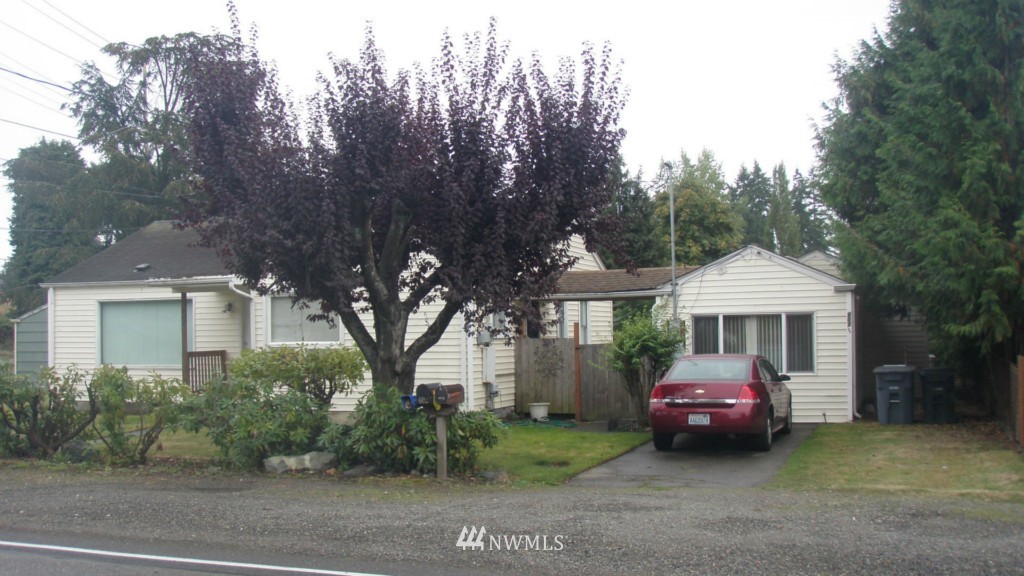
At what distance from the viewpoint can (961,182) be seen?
45.3ft

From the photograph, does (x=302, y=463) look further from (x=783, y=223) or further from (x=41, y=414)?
(x=783, y=223)

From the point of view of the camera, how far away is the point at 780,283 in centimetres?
1683

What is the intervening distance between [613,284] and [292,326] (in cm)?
657

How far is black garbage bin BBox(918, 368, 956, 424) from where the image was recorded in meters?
16.3

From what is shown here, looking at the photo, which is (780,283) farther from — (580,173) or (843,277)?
(580,173)

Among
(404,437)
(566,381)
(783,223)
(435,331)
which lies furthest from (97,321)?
(783,223)

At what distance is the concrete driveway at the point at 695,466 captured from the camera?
10828 mm

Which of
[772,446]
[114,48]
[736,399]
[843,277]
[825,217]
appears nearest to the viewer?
[736,399]

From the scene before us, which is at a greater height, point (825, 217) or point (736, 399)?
point (825, 217)

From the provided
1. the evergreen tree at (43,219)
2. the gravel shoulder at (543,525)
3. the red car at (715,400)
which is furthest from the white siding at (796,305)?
the evergreen tree at (43,219)

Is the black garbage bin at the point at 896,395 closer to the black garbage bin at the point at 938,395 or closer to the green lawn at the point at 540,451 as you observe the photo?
the black garbage bin at the point at 938,395

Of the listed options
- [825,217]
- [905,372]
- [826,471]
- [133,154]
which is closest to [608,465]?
[826,471]

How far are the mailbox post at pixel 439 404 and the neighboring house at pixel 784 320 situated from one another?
7567mm

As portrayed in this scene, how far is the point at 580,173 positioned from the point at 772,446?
5978 mm
